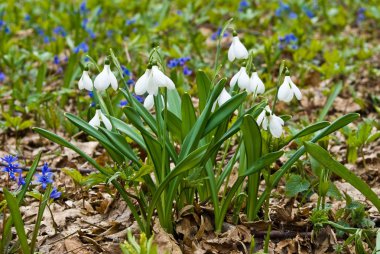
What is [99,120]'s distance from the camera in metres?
2.28

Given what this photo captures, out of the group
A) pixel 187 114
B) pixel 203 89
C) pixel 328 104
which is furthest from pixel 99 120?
pixel 328 104

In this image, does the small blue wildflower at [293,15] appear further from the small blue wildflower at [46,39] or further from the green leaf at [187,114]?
the green leaf at [187,114]

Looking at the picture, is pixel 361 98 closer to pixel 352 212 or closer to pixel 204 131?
pixel 352 212

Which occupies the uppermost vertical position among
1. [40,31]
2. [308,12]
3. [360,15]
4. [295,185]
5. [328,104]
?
[40,31]

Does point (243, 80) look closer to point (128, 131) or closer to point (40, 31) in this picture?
point (128, 131)

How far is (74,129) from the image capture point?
360 cm

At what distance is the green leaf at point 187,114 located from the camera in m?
2.26

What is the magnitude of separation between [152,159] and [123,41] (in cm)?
307

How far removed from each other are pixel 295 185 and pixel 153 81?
0.89 metres

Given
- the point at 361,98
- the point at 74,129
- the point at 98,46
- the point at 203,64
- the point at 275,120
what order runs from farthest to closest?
the point at 98,46 → the point at 203,64 → the point at 361,98 → the point at 74,129 → the point at 275,120

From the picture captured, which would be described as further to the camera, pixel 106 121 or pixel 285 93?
pixel 106 121

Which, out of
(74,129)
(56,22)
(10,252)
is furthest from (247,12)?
(10,252)

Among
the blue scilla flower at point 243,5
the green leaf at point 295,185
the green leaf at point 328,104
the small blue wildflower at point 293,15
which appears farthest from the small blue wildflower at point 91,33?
the green leaf at point 295,185

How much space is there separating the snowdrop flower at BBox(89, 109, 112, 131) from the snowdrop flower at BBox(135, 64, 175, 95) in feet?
1.02
